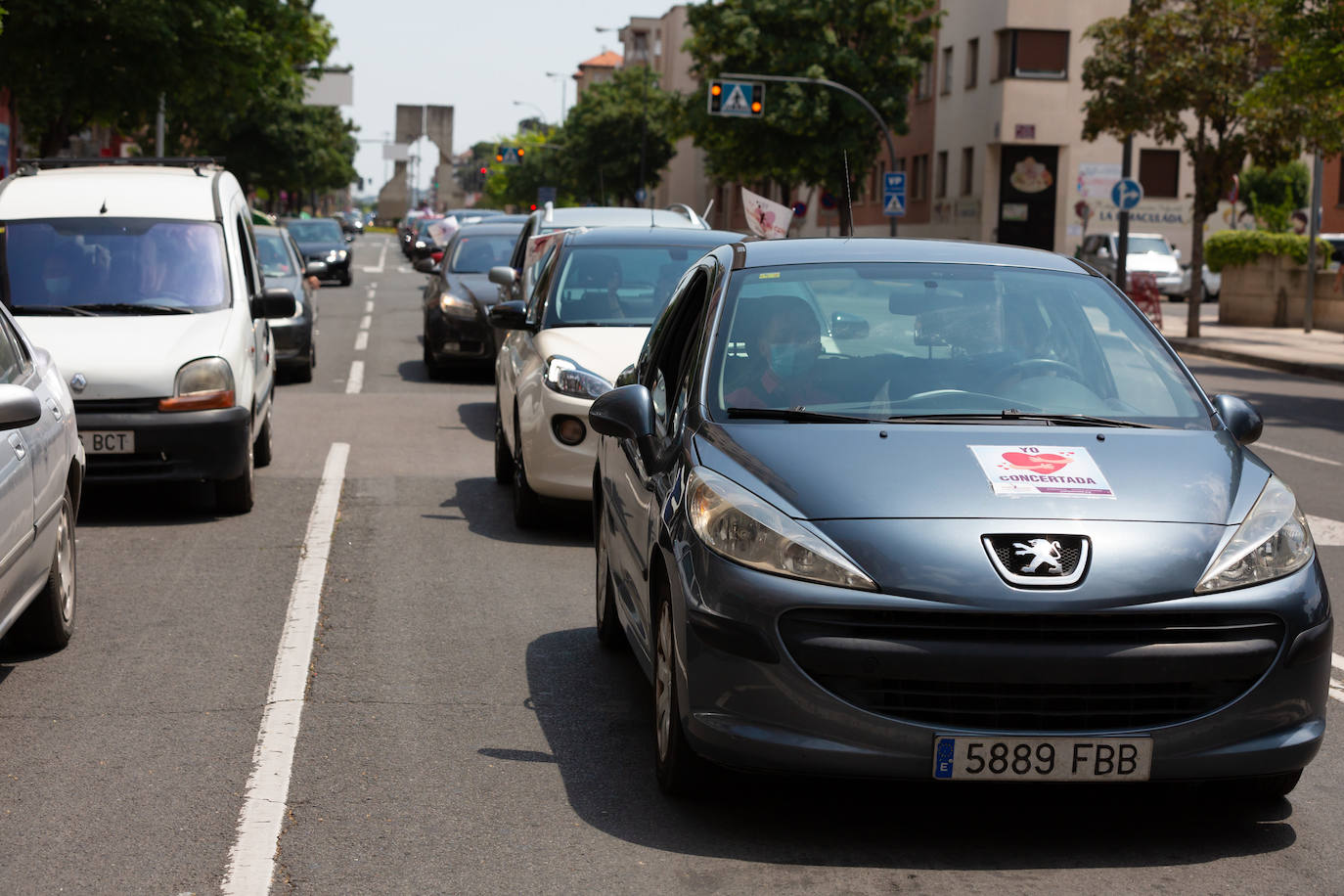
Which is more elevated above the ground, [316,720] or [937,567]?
[937,567]

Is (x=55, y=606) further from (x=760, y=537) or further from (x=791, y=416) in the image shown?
(x=760, y=537)

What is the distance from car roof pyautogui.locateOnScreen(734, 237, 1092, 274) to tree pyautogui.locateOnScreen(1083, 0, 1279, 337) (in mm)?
25961

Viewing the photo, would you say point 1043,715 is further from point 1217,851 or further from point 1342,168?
point 1342,168

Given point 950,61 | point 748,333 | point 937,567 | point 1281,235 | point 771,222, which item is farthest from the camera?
point 950,61

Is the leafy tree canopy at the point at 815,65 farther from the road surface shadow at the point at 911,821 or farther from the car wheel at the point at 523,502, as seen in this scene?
the road surface shadow at the point at 911,821

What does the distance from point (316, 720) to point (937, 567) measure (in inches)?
91.8

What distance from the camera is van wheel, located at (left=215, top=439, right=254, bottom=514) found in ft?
34.1

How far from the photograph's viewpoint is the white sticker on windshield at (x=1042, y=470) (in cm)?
469

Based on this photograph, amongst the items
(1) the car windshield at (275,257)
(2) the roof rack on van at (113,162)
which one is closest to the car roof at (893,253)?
(2) the roof rack on van at (113,162)

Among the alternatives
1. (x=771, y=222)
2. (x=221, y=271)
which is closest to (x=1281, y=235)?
(x=771, y=222)

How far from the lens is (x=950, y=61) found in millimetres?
60469

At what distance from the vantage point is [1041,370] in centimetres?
555

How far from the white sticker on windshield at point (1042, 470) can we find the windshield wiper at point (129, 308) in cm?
686

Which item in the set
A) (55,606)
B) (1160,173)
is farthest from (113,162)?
(1160,173)
